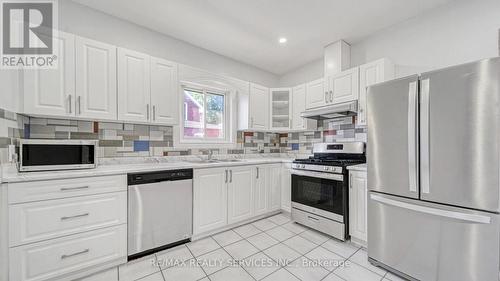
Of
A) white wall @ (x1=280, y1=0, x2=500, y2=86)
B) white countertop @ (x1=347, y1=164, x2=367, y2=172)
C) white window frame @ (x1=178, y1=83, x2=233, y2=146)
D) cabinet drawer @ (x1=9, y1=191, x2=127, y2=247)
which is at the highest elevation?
white wall @ (x1=280, y1=0, x2=500, y2=86)

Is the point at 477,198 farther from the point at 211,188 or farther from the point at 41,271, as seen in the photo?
the point at 41,271

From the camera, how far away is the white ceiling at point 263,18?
215 cm

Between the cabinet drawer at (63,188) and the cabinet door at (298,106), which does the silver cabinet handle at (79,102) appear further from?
the cabinet door at (298,106)

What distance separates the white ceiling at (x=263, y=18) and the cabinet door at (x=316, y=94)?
1.96 feet

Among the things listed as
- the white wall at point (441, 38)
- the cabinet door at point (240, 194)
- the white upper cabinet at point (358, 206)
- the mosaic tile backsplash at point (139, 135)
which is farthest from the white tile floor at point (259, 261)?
the white wall at point (441, 38)

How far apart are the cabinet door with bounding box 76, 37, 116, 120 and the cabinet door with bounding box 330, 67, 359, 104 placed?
2.84 m

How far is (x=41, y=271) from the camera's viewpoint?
4.85 ft

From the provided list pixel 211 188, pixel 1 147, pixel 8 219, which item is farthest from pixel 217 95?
pixel 8 219

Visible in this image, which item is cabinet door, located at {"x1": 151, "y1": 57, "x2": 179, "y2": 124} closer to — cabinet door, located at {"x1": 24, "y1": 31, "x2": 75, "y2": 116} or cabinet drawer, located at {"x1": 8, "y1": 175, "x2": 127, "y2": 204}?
cabinet door, located at {"x1": 24, "y1": 31, "x2": 75, "y2": 116}

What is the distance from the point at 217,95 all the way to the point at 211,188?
173cm

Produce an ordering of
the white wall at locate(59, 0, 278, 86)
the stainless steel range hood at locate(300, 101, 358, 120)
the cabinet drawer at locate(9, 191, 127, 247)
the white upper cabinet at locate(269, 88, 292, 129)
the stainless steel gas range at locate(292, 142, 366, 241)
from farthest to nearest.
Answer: the white upper cabinet at locate(269, 88, 292, 129), the stainless steel range hood at locate(300, 101, 358, 120), the stainless steel gas range at locate(292, 142, 366, 241), the white wall at locate(59, 0, 278, 86), the cabinet drawer at locate(9, 191, 127, 247)

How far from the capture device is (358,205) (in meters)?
2.19

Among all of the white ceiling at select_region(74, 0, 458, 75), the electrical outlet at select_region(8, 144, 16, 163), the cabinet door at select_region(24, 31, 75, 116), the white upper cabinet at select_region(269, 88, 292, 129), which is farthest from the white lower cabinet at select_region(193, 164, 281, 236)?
the white ceiling at select_region(74, 0, 458, 75)

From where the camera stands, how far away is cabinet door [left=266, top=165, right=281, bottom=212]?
3057 millimetres
